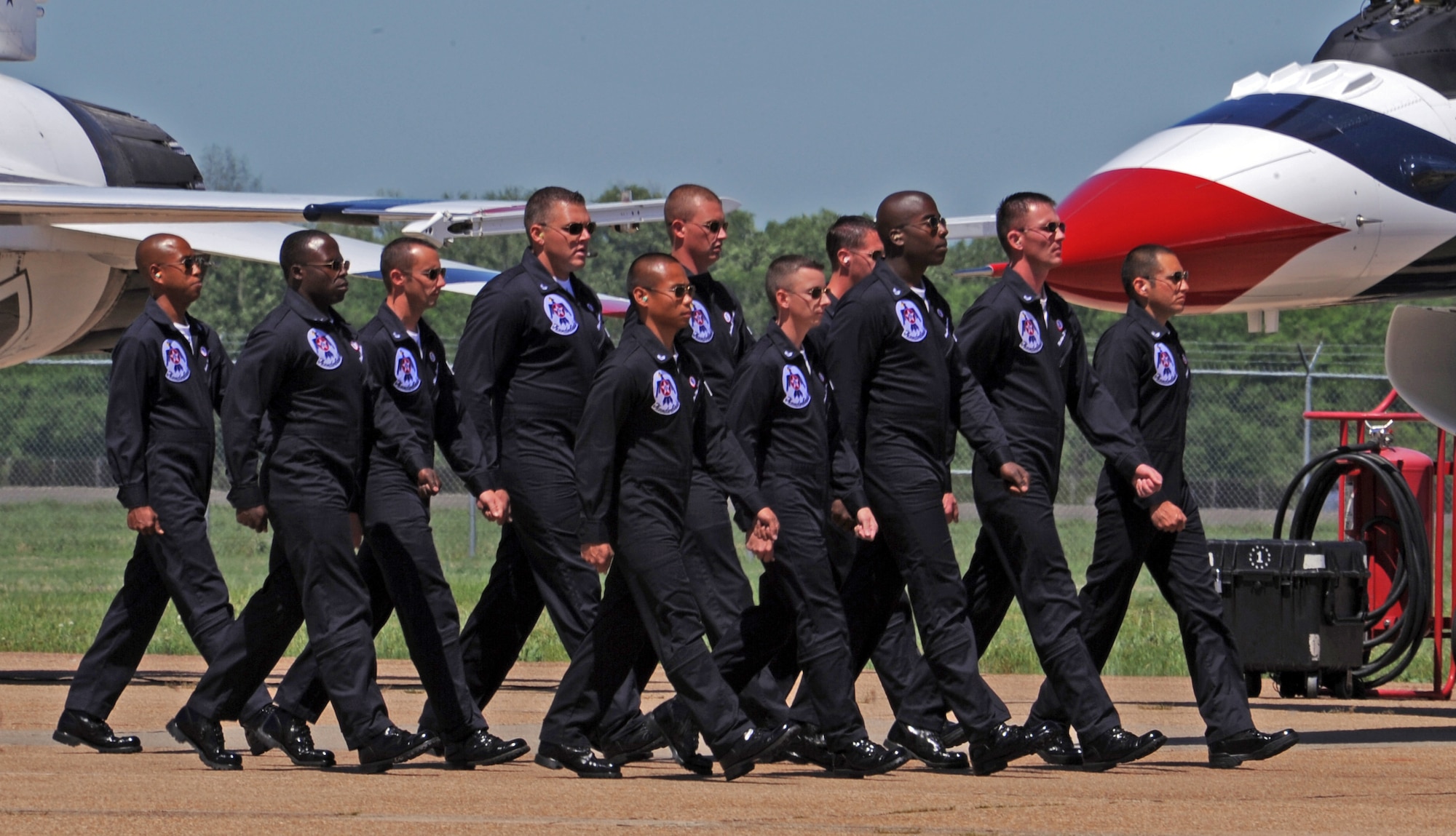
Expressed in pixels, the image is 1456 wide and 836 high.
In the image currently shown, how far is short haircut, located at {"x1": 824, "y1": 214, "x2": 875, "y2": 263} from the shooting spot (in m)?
8.21

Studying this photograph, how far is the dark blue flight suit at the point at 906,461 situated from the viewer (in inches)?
286

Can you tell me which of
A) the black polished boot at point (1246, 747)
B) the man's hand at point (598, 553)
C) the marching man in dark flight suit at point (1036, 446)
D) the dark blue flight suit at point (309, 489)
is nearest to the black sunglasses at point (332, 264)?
the dark blue flight suit at point (309, 489)

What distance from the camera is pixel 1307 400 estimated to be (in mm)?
17156

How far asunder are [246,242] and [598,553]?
318 inches

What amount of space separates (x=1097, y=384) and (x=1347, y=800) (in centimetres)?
183

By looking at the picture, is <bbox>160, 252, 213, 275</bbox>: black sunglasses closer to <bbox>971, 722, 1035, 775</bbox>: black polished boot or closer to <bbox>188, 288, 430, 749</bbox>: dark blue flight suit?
<bbox>188, 288, 430, 749</bbox>: dark blue flight suit

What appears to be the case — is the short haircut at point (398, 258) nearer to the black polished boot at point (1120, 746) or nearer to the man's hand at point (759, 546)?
the man's hand at point (759, 546)

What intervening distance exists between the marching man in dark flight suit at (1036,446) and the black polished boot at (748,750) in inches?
38.6

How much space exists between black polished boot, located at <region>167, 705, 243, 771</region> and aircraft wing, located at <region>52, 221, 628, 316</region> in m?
5.52

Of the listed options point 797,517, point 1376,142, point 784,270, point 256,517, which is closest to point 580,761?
point 797,517

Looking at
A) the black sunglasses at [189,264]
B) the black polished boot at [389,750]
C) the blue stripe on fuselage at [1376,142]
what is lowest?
the black polished boot at [389,750]

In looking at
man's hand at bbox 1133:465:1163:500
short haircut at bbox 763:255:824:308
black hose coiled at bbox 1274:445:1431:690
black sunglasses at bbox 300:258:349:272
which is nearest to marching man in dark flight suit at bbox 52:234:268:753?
black sunglasses at bbox 300:258:349:272

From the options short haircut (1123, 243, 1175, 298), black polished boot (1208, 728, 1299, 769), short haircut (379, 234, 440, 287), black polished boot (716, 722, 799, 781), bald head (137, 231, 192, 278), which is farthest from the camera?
bald head (137, 231, 192, 278)

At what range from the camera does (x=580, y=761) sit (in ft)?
23.5
